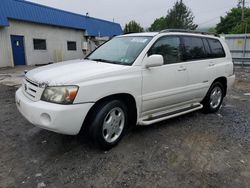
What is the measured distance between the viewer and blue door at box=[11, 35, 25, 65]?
16281 mm

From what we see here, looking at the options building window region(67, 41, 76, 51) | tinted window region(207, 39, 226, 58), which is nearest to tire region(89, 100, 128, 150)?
tinted window region(207, 39, 226, 58)

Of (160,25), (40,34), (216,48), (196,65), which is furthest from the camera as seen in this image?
(160,25)

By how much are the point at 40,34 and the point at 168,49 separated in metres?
16.4

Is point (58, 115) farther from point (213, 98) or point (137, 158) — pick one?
point (213, 98)

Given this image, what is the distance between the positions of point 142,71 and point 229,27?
56158 mm

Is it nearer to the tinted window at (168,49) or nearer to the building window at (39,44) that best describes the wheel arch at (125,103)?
the tinted window at (168,49)

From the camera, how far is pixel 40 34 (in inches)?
721

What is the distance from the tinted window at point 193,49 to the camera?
455 cm

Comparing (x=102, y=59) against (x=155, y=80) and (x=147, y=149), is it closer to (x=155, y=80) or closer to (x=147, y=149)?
(x=155, y=80)

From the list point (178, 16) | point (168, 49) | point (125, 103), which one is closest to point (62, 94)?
point (125, 103)

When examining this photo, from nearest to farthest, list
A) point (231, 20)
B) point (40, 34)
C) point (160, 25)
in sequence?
point (40, 34)
point (231, 20)
point (160, 25)

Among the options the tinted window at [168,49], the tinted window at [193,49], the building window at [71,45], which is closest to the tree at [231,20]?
the building window at [71,45]

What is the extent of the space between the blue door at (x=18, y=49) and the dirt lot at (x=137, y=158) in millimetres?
13255

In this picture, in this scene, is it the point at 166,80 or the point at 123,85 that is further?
the point at 166,80
